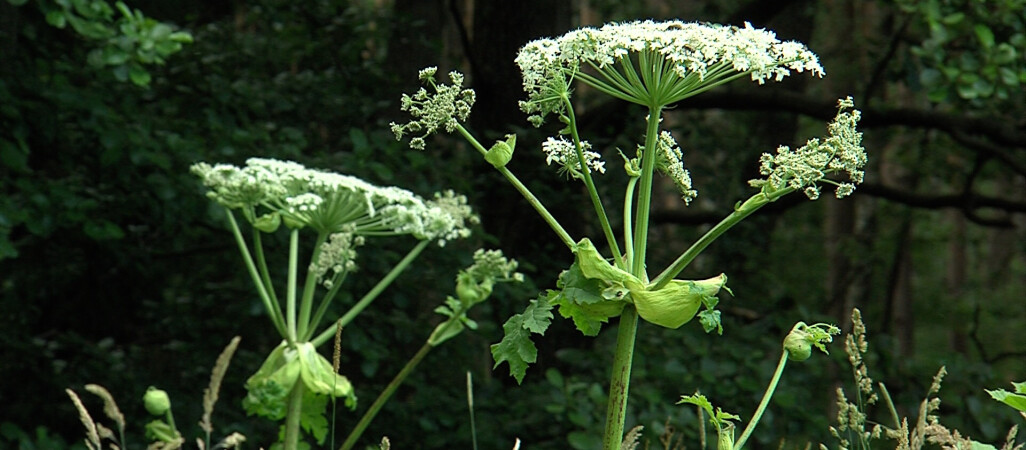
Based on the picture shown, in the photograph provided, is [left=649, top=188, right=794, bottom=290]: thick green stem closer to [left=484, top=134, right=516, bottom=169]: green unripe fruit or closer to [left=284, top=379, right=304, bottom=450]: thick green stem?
[left=484, top=134, right=516, bottom=169]: green unripe fruit

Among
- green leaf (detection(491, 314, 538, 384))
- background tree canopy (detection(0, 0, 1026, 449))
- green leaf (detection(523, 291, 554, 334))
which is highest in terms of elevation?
background tree canopy (detection(0, 0, 1026, 449))

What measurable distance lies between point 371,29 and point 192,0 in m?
1.50

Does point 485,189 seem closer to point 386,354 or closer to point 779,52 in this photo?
point 386,354

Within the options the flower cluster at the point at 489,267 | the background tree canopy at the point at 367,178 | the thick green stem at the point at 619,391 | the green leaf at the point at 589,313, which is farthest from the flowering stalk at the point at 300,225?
the background tree canopy at the point at 367,178

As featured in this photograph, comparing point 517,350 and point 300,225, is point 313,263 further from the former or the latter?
point 517,350

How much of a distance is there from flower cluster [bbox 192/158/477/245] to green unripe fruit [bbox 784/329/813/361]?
1.40m

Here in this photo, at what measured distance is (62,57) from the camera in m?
6.47

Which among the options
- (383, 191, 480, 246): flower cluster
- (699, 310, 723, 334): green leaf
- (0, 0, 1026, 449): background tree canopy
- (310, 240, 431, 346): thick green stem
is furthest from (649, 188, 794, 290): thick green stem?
(0, 0, 1026, 449): background tree canopy

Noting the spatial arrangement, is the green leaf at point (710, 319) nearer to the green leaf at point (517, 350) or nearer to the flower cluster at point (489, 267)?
the green leaf at point (517, 350)

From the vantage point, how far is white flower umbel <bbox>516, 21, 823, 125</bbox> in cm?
180

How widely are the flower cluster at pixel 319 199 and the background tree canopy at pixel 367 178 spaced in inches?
85.5

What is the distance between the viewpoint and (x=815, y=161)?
1851 millimetres

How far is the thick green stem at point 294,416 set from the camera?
2.77 meters

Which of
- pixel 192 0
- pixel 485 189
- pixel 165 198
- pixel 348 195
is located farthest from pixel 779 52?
pixel 192 0
